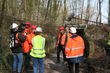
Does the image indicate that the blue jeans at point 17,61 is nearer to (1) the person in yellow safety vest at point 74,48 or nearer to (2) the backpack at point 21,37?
(2) the backpack at point 21,37

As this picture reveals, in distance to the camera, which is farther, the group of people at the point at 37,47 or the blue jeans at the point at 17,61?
the blue jeans at the point at 17,61

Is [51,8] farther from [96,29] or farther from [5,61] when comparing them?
[5,61]

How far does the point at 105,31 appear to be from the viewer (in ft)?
47.3

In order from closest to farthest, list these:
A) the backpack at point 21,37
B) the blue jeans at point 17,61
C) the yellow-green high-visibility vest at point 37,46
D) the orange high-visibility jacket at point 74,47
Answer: the orange high-visibility jacket at point 74,47
the yellow-green high-visibility vest at point 37,46
the backpack at point 21,37
the blue jeans at point 17,61

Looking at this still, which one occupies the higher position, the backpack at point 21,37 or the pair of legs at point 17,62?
the backpack at point 21,37

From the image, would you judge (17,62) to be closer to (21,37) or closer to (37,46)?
(21,37)

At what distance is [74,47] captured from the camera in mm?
5469

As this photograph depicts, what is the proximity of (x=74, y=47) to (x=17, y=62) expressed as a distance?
2323mm

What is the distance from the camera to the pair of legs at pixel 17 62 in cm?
620

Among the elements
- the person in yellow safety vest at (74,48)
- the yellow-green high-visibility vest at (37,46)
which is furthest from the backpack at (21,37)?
the person in yellow safety vest at (74,48)

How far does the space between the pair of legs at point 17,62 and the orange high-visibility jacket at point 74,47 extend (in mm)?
1739

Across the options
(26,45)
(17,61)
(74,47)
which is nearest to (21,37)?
(26,45)

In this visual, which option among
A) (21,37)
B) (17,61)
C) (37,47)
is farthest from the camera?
(17,61)

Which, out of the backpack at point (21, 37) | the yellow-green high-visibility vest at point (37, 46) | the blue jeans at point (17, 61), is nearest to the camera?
the yellow-green high-visibility vest at point (37, 46)
